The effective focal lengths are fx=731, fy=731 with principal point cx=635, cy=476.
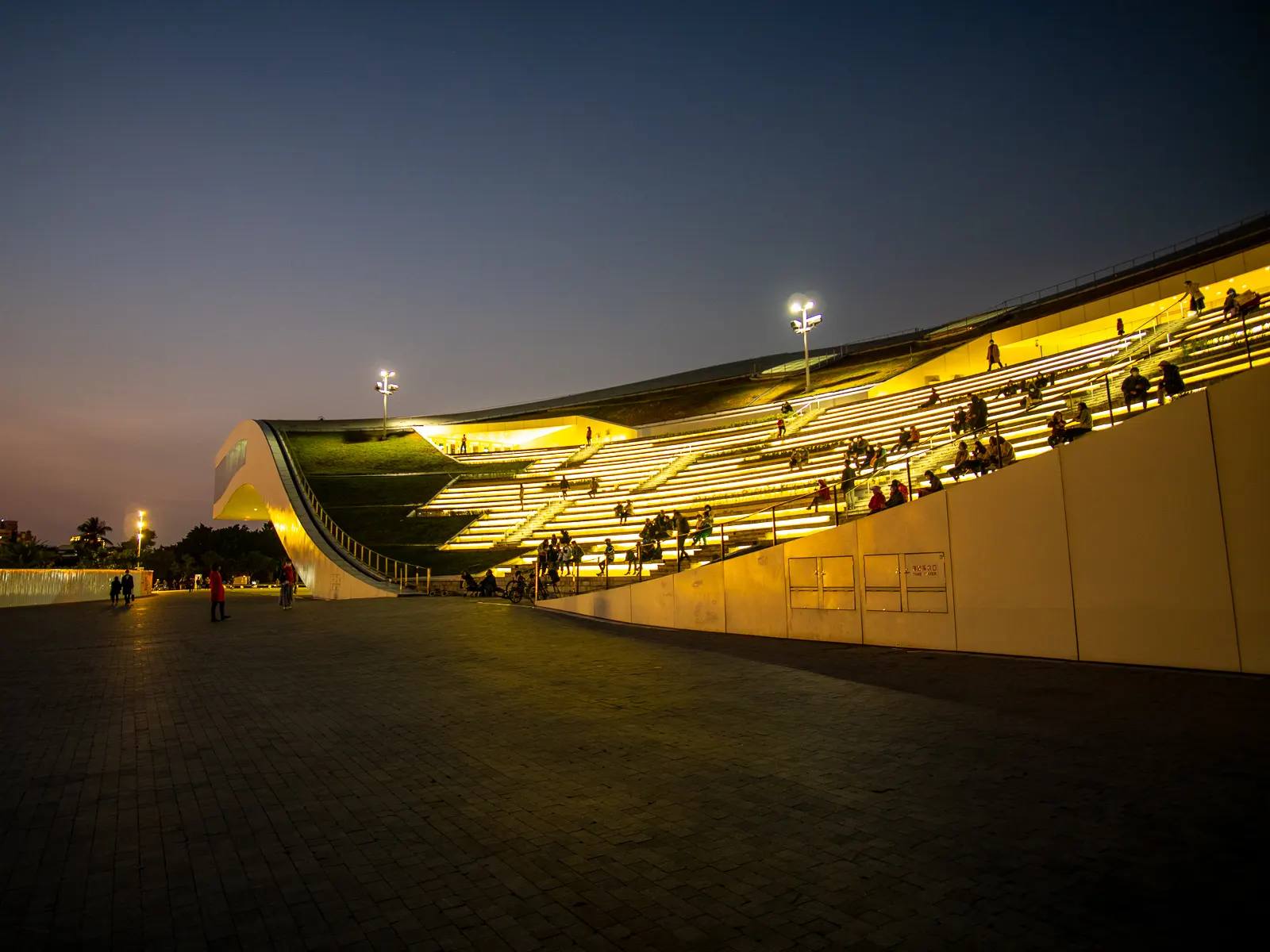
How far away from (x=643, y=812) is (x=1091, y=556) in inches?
280

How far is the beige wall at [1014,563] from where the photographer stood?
8.96 meters

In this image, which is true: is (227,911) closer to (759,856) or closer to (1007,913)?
(759,856)

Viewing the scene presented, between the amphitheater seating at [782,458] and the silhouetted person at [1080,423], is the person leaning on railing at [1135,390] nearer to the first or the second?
the amphitheater seating at [782,458]

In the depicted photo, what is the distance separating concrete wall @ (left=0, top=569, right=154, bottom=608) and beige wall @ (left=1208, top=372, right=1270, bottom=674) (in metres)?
32.6

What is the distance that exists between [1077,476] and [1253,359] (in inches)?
109

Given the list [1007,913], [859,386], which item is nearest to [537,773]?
[1007,913]

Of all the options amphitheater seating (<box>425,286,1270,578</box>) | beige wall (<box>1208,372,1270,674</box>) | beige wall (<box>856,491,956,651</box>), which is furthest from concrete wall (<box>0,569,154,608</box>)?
beige wall (<box>1208,372,1270,674</box>)

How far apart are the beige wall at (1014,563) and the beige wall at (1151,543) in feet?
0.53

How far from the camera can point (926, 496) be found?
10.4 metres

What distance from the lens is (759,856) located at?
3463 mm

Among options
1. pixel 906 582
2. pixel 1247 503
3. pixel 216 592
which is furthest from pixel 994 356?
pixel 216 592

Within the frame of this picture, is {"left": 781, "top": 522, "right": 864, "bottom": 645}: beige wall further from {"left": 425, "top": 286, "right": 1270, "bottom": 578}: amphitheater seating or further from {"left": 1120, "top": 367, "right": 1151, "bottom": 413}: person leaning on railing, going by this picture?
{"left": 1120, "top": 367, "right": 1151, "bottom": 413}: person leaning on railing

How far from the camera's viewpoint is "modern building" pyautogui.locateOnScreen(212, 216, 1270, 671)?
8055 millimetres

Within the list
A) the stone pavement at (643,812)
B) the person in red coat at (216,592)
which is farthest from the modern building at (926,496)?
the person in red coat at (216,592)
